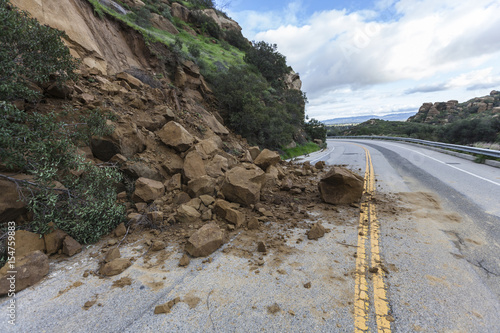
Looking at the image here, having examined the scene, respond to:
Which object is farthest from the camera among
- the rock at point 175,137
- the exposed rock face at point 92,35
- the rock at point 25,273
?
the exposed rock face at point 92,35

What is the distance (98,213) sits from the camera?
452cm

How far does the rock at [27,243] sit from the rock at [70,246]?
0.35 metres

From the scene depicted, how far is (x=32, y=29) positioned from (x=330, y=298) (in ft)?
25.6

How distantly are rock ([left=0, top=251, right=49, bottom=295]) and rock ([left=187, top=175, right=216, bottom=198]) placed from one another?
3175 millimetres

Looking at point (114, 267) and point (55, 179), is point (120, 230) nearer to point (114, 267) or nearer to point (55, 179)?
point (114, 267)

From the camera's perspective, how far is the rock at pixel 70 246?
13.0ft

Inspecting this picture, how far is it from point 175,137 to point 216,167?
1.75 meters

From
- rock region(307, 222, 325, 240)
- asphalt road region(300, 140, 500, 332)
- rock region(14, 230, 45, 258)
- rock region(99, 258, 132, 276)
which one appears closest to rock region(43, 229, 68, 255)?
rock region(14, 230, 45, 258)

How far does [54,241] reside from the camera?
4023 millimetres

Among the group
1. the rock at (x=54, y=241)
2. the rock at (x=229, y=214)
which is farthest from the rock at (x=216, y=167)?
the rock at (x=54, y=241)

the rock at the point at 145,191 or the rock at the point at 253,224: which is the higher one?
the rock at the point at 145,191

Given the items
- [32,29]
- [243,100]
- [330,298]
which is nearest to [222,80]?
[243,100]

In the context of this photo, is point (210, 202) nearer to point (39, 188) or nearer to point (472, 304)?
point (39, 188)

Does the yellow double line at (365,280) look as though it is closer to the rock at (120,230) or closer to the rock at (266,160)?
the rock at (266,160)
